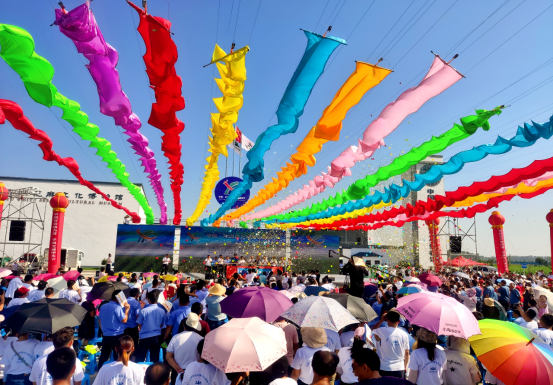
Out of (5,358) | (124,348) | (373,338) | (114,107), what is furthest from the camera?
(114,107)

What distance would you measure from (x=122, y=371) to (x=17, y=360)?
1469 mm

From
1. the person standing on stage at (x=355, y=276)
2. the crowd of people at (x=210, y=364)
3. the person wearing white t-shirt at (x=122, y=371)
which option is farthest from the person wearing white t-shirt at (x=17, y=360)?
the person standing on stage at (x=355, y=276)

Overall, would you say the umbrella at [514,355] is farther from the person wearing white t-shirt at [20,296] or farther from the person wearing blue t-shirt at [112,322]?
the person wearing white t-shirt at [20,296]

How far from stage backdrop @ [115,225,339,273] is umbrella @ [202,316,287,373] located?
70.0 ft

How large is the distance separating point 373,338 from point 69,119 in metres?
6.85

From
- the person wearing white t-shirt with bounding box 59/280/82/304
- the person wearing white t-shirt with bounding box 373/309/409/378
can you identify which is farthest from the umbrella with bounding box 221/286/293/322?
the person wearing white t-shirt with bounding box 59/280/82/304

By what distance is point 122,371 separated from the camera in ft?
10.1

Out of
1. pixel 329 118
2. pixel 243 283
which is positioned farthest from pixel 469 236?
pixel 329 118

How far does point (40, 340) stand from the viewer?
12.9 feet

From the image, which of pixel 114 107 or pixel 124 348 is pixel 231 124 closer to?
pixel 114 107

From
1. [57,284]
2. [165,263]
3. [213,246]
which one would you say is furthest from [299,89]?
[213,246]

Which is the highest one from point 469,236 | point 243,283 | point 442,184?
point 442,184

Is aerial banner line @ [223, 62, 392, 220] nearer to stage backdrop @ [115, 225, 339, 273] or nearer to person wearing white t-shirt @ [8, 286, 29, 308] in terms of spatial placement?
person wearing white t-shirt @ [8, 286, 29, 308]

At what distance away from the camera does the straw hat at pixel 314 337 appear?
147 inches
